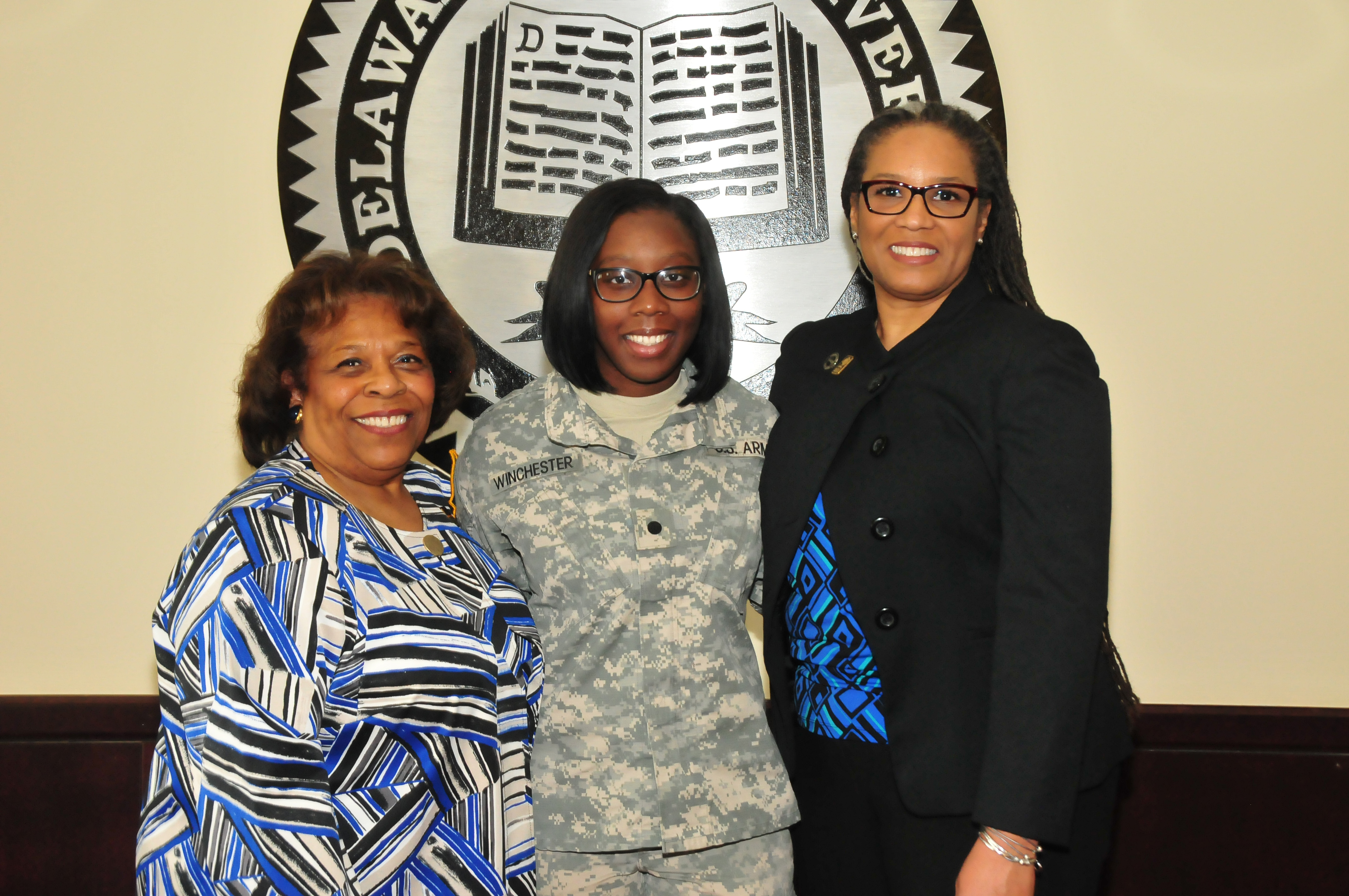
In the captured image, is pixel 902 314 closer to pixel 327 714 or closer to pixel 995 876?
pixel 995 876

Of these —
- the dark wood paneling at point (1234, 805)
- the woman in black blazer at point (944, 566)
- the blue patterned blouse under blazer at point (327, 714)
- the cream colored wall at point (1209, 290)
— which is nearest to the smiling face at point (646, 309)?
the woman in black blazer at point (944, 566)

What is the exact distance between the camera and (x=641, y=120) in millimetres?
2363

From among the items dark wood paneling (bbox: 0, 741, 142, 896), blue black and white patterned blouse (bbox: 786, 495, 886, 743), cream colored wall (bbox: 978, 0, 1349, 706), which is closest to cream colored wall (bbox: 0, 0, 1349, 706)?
cream colored wall (bbox: 978, 0, 1349, 706)

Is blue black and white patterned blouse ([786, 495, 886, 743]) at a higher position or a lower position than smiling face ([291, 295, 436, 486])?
lower

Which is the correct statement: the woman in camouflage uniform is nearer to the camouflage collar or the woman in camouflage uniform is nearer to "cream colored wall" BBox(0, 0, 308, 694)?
the camouflage collar

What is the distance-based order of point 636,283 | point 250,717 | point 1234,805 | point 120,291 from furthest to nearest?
point 120,291 → point 1234,805 → point 636,283 → point 250,717

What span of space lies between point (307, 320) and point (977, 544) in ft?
3.53

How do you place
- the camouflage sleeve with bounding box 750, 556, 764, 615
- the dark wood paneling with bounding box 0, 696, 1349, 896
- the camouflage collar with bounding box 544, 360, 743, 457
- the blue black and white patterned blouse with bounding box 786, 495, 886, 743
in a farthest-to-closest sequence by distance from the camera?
the dark wood paneling with bounding box 0, 696, 1349, 896 < the camouflage sleeve with bounding box 750, 556, 764, 615 < the camouflage collar with bounding box 544, 360, 743, 457 < the blue black and white patterned blouse with bounding box 786, 495, 886, 743

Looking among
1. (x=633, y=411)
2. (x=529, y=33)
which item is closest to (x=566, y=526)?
(x=633, y=411)

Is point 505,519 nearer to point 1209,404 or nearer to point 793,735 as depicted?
point 793,735

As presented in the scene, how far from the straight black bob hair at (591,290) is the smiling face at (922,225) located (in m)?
0.36

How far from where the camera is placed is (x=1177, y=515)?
2.37m

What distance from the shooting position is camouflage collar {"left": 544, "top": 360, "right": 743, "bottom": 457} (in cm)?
168

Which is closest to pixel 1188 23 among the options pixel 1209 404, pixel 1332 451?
pixel 1209 404
